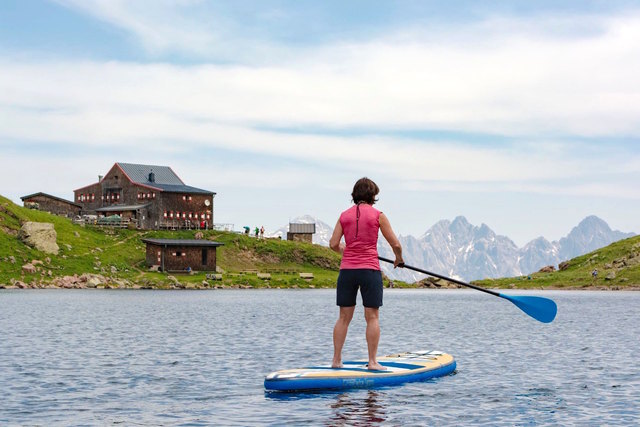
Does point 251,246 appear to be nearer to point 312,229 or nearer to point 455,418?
point 312,229

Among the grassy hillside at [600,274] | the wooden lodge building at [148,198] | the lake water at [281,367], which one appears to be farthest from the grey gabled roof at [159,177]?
the lake water at [281,367]

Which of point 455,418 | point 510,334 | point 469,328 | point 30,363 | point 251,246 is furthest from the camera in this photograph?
point 251,246

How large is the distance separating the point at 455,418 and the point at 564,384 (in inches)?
303

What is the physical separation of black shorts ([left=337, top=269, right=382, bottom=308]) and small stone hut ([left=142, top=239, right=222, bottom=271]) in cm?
10988

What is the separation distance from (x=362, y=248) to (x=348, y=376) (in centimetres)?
371

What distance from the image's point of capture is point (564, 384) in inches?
1025

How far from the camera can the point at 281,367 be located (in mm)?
29812

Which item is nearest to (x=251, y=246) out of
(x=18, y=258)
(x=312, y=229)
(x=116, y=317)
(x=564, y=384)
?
(x=312, y=229)

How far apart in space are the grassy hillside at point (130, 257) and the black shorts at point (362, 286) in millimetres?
99314

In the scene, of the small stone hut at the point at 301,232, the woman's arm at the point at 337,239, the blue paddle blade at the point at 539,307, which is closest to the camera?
the woman's arm at the point at 337,239

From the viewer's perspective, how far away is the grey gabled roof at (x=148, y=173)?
164m

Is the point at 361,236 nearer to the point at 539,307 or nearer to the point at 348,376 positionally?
the point at 348,376

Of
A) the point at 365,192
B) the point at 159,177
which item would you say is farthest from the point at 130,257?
the point at 365,192

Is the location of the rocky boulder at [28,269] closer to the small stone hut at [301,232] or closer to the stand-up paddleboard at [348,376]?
the small stone hut at [301,232]
